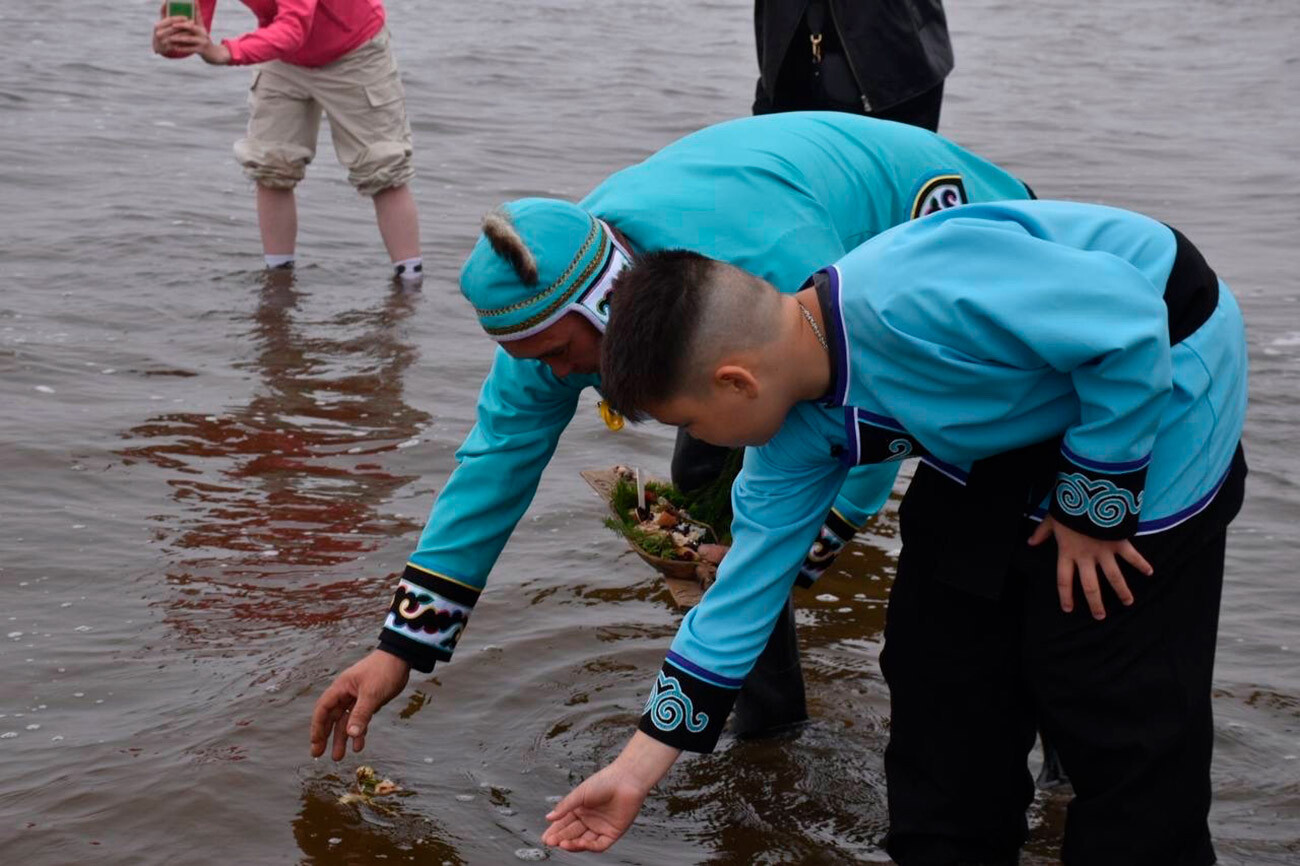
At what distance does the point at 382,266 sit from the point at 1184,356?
5.50m

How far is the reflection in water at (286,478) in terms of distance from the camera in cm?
419

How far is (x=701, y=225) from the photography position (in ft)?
9.29

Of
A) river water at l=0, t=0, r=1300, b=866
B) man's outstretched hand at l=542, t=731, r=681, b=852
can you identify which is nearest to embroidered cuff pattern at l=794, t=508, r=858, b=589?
river water at l=0, t=0, r=1300, b=866

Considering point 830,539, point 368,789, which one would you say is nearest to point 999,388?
point 830,539

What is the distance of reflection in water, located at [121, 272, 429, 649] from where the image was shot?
4191 millimetres

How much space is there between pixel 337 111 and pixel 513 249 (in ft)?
14.2

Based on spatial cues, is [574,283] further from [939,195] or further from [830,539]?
[830,539]

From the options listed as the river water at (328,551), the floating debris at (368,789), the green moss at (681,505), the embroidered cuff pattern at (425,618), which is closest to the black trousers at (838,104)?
the river water at (328,551)

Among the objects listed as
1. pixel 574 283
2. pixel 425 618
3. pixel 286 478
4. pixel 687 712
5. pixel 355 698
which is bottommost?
pixel 286 478

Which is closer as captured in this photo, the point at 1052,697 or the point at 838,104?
the point at 1052,697

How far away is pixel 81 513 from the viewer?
183 inches

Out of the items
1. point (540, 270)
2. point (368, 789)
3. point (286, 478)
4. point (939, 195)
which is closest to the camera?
point (540, 270)

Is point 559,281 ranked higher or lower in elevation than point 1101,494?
higher

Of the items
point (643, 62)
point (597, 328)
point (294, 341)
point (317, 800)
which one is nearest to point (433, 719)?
point (317, 800)
